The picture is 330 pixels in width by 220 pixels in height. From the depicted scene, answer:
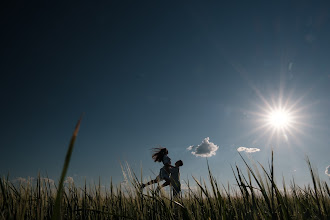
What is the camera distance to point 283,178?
1865 millimetres

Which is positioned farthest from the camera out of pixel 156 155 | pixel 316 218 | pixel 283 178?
pixel 156 155

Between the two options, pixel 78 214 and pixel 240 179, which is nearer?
pixel 240 179

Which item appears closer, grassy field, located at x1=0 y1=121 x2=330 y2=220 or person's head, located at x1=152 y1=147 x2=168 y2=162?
grassy field, located at x1=0 y1=121 x2=330 y2=220

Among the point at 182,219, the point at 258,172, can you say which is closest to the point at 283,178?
the point at 258,172

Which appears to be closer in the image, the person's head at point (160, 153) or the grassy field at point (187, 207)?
the grassy field at point (187, 207)

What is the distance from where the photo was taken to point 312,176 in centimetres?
138

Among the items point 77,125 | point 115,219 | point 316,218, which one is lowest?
point 316,218

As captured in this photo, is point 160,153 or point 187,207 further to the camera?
point 160,153

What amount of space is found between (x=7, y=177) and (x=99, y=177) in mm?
1043

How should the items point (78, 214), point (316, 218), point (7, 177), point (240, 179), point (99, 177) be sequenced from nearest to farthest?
point (240, 179) < point (316, 218) < point (78, 214) < point (7, 177) < point (99, 177)

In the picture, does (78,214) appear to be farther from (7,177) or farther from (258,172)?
(258,172)

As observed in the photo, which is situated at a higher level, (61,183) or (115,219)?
(61,183)

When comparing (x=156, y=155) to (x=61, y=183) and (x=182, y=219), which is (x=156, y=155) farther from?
(x=61, y=183)

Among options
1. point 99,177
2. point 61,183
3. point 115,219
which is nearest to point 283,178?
point 115,219
